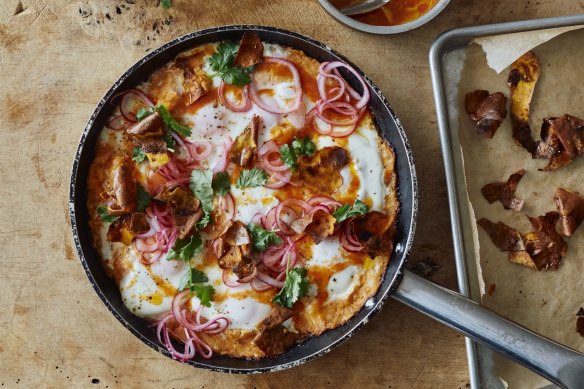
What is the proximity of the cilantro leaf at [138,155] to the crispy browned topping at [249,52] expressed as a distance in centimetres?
71

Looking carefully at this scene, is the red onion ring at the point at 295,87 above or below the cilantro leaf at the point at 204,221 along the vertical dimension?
above

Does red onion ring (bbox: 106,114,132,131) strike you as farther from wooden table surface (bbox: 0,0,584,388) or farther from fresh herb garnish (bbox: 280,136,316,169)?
fresh herb garnish (bbox: 280,136,316,169)

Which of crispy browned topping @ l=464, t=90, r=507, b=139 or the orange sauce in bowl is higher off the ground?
the orange sauce in bowl

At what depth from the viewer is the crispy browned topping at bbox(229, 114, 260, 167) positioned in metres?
3.71

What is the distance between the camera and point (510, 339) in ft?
11.5

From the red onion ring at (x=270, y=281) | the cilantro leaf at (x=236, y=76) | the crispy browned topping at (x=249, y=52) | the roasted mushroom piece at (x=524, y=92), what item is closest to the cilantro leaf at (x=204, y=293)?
the red onion ring at (x=270, y=281)

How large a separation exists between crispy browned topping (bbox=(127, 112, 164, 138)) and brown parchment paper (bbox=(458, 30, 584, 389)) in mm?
1765

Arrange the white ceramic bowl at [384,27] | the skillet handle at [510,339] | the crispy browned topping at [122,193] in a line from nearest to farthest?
the skillet handle at [510,339]
the crispy browned topping at [122,193]
the white ceramic bowl at [384,27]

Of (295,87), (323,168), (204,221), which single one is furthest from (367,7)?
(204,221)

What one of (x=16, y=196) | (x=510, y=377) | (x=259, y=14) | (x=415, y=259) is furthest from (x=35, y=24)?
(x=510, y=377)

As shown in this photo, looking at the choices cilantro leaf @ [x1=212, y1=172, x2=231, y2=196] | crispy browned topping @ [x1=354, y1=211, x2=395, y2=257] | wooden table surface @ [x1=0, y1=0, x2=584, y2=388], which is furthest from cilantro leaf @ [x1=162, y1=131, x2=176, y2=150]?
crispy browned topping @ [x1=354, y1=211, x2=395, y2=257]

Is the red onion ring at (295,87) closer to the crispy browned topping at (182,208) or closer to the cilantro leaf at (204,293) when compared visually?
the crispy browned topping at (182,208)

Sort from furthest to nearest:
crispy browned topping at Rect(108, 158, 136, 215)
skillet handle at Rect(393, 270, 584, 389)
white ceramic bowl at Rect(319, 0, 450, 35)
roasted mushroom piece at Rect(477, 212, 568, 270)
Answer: roasted mushroom piece at Rect(477, 212, 568, 270) → white ceramic bowl at Rect(319, 0, 450, 35) → crispy browned topping at Rect(108, 158, 136, 215) → skillet handle at Rect(393, 270, 584, 389)

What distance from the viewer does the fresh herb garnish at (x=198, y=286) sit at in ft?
12.2
